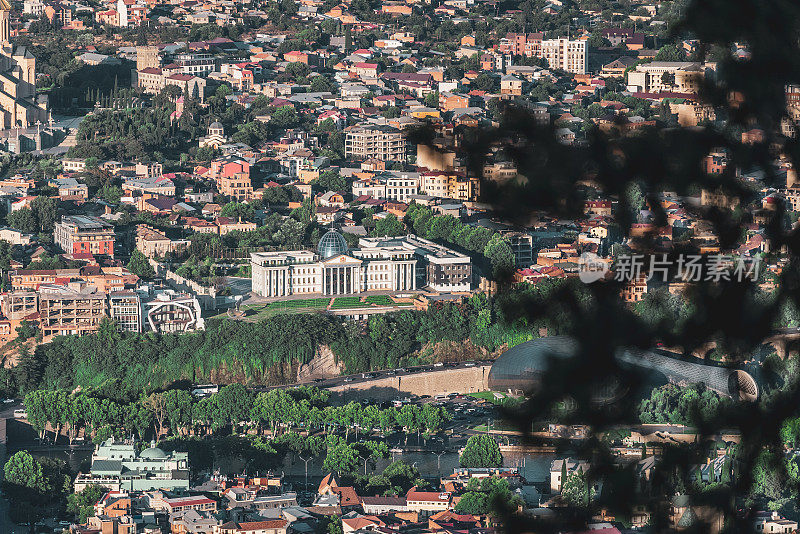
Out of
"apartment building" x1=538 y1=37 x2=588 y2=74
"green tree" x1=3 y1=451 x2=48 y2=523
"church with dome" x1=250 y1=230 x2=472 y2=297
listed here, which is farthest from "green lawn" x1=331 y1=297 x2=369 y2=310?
"apartment building" x1=538 y1=37 x2=588 y2=74

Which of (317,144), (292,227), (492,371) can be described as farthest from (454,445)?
(317,144)

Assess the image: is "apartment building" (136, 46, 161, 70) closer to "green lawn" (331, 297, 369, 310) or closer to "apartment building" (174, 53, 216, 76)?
"apartment building" (174, 53, 216, 76)

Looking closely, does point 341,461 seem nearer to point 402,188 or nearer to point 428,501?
point 428,501

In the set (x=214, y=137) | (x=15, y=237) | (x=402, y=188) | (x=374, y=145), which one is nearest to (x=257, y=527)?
(x=15, y=237)

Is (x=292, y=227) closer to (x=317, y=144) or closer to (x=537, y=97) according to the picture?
(x=317, y=144)

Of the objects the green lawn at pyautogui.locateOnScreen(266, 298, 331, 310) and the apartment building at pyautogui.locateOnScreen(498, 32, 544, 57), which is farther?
the apartment building at pyautogui.locateOnScreen(498, 32, 544, 57)

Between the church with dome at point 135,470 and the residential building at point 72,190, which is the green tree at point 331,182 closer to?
the residential building at point 72,190
